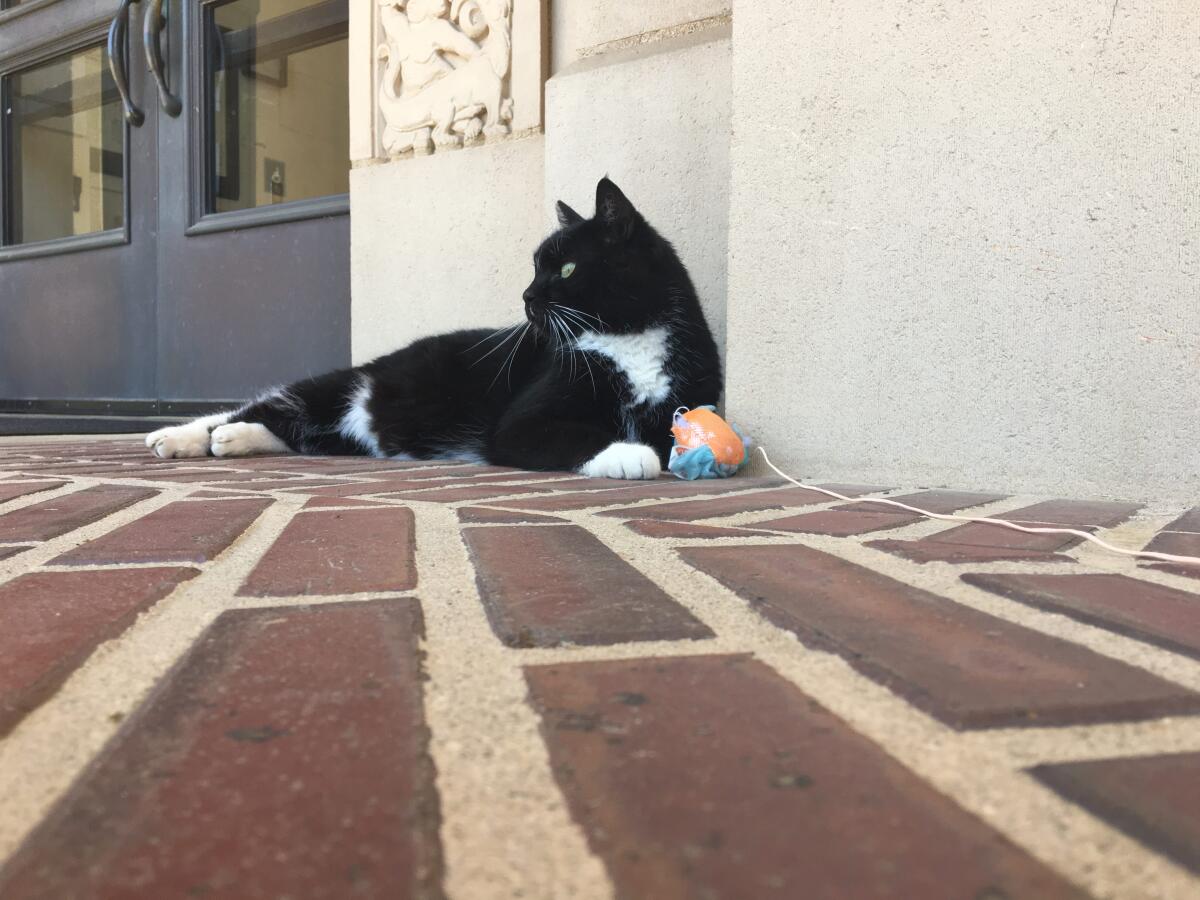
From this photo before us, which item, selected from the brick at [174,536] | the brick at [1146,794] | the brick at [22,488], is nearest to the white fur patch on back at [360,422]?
the brick at [22,488]

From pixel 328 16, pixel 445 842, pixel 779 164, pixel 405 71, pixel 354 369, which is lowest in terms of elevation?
pixel 445 842

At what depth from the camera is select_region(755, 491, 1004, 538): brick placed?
1296mm

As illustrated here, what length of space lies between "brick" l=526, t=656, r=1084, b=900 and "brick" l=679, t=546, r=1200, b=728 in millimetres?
100

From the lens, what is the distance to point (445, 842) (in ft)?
1.34

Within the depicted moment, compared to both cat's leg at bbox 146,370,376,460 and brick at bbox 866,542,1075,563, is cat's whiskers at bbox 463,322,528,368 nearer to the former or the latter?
cat's leg at bbox 146,370,376,460

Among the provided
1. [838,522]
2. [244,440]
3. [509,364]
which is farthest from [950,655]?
[244,440]

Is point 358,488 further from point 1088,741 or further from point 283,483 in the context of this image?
→ point 1088,741

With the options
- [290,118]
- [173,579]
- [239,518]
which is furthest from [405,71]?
[173,579]

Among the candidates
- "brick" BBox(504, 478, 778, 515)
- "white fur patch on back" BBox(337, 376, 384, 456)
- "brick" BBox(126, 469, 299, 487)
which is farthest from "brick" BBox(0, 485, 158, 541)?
"white fur patch on back" BBox(337, 376, 384, 456)

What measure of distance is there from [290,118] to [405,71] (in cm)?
131

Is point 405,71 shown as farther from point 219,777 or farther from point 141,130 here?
point 219,777

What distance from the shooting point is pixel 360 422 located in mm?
3021

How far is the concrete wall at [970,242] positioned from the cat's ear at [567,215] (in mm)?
612

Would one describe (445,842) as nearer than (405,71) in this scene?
Yes
